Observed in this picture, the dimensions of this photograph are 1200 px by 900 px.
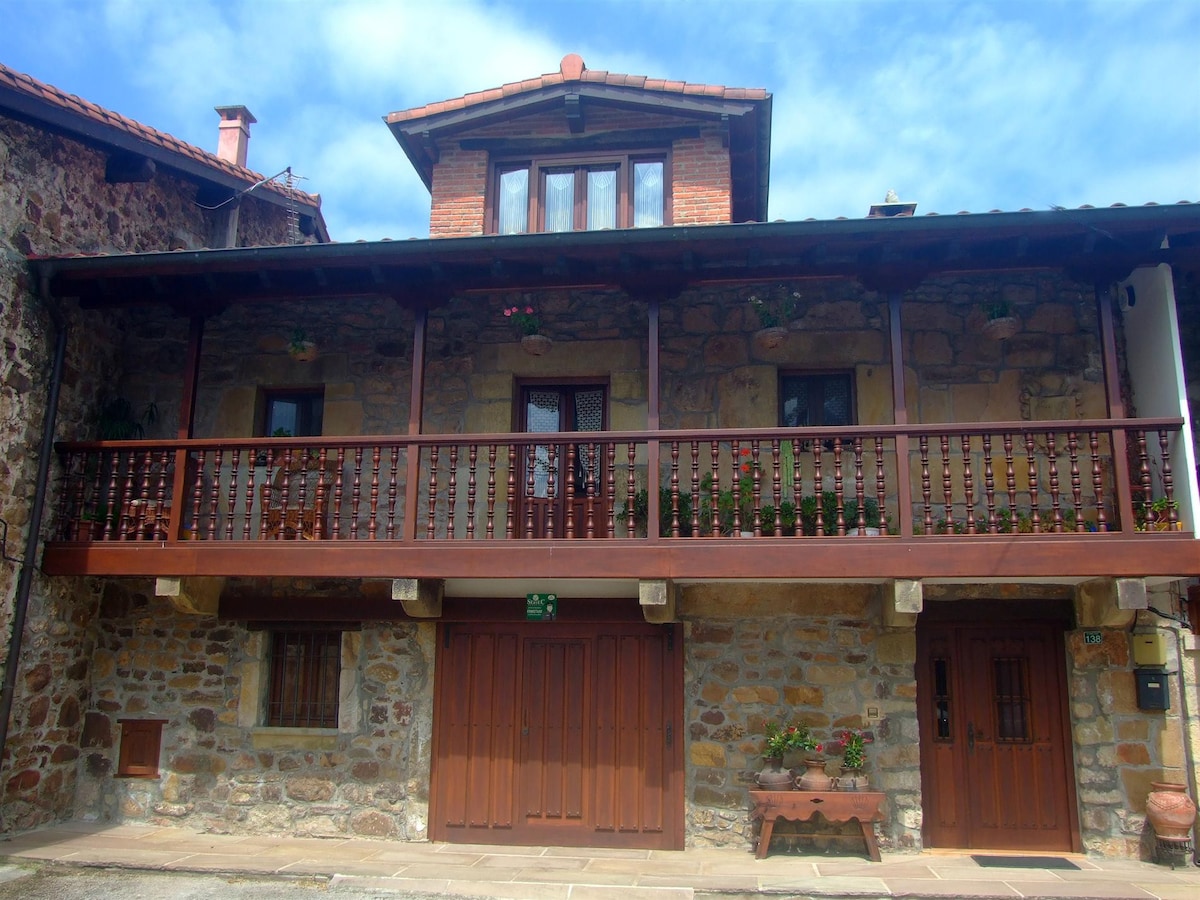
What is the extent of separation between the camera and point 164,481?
9078 mm

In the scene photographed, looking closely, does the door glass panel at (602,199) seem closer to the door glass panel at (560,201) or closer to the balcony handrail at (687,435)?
the door glass panel at (560,201)

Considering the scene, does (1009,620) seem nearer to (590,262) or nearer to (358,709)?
(590,262)

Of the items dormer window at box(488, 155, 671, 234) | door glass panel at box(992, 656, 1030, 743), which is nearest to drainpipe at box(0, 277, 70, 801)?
dormer window at box(488, 155, 671, 234)

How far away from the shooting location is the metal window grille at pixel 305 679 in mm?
8883

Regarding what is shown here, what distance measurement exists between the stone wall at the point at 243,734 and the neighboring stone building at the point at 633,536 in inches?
1.1

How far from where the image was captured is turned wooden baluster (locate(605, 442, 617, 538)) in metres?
8.64

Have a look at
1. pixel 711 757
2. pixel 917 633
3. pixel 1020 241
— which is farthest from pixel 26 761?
pixel 1020 241

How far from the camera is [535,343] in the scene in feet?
27.9

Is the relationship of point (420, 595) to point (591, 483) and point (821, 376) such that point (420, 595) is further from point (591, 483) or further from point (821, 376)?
point (821, 376)

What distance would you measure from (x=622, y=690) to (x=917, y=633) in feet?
8.72

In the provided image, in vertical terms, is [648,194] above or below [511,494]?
above

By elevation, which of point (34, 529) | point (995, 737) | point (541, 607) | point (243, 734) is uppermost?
point (34, 529)

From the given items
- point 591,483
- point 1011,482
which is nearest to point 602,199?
point 591,483

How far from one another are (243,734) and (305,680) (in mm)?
698
